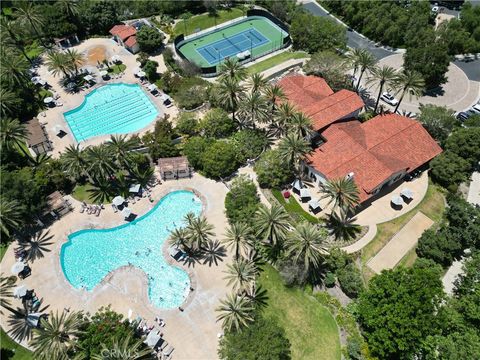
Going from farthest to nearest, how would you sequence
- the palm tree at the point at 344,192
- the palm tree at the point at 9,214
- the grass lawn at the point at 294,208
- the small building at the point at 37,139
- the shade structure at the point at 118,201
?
the small building at the point at 37,139, the shade structure at the point at 118,201, the grass lawn at the point at 294,208, the palm tree at the point at 344,192, the palm tree at the point at 9,214

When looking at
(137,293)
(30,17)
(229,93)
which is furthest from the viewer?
(30,17)

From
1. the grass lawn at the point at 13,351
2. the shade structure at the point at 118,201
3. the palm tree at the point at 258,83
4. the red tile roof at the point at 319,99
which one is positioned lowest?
the grass lawn at the point at 13,351

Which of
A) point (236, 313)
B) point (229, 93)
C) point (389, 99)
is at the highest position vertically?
point (229, 93)

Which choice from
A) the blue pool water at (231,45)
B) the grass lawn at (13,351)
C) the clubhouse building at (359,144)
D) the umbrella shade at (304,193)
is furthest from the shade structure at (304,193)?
the blue pool water at (231,45)

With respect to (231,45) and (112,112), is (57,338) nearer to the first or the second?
(112,112)

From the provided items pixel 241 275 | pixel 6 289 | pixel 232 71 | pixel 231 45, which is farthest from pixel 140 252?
pixel 231 45

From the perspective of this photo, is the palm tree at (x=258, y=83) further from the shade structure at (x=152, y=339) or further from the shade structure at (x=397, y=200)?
the shade structure at (x=152, y=339)

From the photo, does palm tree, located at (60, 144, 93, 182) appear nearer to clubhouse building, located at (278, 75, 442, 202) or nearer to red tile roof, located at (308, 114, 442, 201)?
clubhouse building, located at (278, 75, 442, 202)
